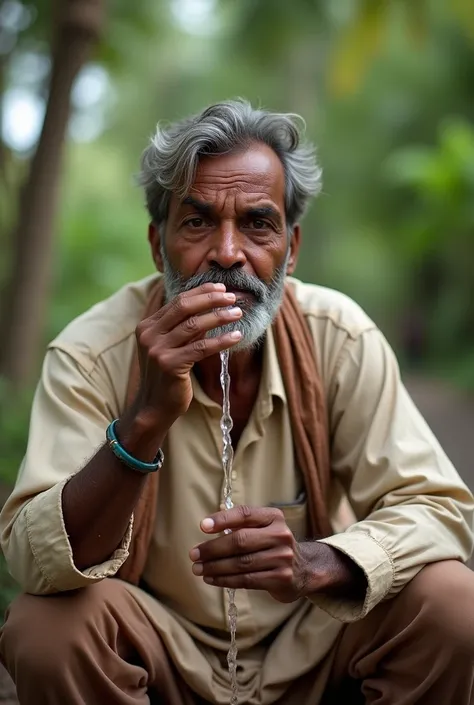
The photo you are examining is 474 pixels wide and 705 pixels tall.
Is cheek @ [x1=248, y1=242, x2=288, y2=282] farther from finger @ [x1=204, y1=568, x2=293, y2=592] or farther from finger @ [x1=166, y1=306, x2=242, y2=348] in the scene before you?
finger @ [x1=204, y1=568, x2=293, y2=592]

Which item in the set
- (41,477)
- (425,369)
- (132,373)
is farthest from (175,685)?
(425,369)

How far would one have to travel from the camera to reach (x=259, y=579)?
91.4 inches

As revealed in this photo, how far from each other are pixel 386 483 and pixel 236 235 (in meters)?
0.82

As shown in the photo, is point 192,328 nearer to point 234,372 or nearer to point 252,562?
point 252,562

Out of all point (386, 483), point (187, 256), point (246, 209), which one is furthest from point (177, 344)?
point (386, 483)

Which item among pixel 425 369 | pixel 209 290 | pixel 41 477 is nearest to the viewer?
pixel 209 290

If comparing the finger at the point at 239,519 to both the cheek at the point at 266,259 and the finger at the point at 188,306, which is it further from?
the cheek at the point at 266,259

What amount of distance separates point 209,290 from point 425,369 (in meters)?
11.7

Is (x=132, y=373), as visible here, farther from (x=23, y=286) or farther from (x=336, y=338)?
(x=23, y=286)

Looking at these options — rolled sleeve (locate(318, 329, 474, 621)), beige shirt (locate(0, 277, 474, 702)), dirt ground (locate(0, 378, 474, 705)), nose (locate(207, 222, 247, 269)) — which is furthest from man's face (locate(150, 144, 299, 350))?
dirt ground (locate(0, 378, 474, 705))

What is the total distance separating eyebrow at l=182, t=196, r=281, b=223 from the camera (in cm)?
271

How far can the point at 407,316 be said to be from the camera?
16.5m

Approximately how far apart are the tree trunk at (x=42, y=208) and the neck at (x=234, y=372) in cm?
328

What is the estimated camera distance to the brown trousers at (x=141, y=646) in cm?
239
